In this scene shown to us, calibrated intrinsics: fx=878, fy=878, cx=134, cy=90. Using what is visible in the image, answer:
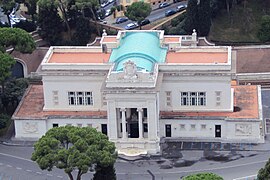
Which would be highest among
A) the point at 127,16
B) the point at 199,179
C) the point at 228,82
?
the point at 127,16

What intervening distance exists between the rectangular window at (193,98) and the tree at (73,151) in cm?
1625

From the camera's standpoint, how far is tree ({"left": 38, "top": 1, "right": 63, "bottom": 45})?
12269 cm

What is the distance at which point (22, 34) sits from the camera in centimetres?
10538

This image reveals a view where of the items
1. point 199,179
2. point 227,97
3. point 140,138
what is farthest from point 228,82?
point 199,179

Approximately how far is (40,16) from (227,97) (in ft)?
123

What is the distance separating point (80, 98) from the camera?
3912 inches

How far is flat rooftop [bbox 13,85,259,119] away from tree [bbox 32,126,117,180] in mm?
14065

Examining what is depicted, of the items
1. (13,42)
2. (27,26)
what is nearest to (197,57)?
A: (13,42)

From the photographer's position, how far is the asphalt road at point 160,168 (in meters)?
90.1

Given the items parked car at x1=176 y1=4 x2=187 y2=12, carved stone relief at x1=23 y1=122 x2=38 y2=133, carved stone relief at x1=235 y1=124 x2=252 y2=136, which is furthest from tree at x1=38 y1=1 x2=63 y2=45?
carved stone relief at x1=235 y1=124 x2=252 y2=136

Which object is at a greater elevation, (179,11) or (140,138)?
(179,11)

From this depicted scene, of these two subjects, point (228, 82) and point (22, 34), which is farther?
point (22, 34)

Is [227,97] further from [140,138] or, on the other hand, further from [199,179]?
[199,179]

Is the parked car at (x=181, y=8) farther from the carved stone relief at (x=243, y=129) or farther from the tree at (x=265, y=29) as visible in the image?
the carved stone relief at (x=243, y=129)
